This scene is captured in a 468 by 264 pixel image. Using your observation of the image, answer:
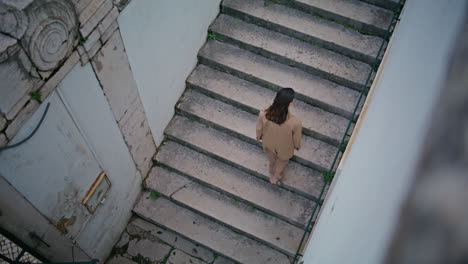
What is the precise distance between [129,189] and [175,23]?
2574 mm

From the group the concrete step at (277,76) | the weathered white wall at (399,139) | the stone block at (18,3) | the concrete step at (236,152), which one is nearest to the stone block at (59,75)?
the stone block at (18,3)

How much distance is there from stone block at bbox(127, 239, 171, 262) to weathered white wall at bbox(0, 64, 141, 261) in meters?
0.76

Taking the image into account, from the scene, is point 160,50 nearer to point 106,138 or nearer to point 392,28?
point 106,138

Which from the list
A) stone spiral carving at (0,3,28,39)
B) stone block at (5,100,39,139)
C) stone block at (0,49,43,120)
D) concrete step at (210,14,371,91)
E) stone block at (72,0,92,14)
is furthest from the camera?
concrete step at (210,14,371,91)

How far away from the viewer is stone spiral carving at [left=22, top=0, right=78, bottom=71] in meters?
2.50

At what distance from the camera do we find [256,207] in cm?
548

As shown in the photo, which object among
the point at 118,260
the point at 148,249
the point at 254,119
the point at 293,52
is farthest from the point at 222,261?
the point at 293,52

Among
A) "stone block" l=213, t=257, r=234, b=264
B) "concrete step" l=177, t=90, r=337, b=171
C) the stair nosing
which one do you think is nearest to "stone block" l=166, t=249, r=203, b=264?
"stone block" l=213, t=257, r=234, b=264

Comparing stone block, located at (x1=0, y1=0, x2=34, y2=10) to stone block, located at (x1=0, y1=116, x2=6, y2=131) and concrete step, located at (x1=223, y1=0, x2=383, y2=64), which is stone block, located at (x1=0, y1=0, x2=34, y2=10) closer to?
stone block, located at (x1=0, y1=116, x2=6, y2=131)

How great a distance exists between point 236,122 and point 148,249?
99.1 inches

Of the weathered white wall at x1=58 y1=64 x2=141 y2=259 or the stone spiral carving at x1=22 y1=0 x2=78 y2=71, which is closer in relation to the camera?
the stone spiral carving at x1=22 y1=0 x2=78 y2=71

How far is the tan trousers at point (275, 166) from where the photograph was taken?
5052mm

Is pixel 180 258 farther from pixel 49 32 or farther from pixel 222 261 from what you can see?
pixel 49 32

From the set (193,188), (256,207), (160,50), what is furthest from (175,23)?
(256,207)
